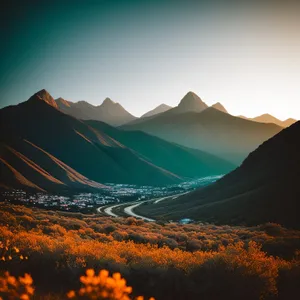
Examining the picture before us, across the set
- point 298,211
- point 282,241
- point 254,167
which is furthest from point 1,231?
point 254,167

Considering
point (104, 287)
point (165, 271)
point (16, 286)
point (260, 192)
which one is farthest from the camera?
point (260, 192)

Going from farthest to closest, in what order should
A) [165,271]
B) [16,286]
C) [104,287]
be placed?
[165,271] → [16,286] → [104,287]

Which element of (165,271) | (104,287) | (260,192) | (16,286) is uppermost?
(104,287)

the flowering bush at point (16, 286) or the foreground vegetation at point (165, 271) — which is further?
the foreground vegetation at point (165, 271)

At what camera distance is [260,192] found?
84.2 m

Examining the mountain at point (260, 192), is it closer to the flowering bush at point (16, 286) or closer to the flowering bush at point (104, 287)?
the flowering bush at point (16, 286)

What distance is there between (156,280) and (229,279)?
9.63 feet

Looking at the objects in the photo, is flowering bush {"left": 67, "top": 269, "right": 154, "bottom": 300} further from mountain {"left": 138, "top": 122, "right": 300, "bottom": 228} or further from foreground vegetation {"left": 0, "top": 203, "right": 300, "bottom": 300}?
mountain {"left": 138, "top": 122, "right": 300, "bottom": 228}

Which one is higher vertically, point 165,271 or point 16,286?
point 16,286

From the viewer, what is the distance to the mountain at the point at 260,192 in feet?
235

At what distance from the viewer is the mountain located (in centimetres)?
7170

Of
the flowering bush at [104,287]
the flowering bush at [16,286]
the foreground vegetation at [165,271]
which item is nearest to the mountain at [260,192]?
the foreground vegetation at [165,271]

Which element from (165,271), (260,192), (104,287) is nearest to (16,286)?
(104,287)

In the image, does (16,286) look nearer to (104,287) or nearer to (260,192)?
(104,287)
